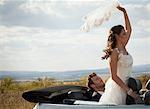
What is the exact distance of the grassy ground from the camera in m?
5.79

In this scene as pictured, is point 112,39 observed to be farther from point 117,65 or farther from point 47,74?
point 47,74

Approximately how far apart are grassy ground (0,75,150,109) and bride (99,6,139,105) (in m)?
Answer: 2.63

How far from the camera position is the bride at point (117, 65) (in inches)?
123

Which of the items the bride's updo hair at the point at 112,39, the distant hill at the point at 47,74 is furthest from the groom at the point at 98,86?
the distant hill at the point at 47,74

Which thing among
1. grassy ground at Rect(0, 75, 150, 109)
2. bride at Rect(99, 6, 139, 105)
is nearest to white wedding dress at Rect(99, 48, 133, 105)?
bride at Rect(99, 6, 139, 105)

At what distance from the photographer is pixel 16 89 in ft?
20.2

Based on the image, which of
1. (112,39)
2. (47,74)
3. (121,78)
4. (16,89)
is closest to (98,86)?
(121,78)

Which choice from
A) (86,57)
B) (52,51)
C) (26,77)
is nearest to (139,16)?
(86,57)

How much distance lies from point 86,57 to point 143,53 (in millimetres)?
793

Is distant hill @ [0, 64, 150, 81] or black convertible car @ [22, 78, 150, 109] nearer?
black convertible car @ [22, 78, 150, 109]

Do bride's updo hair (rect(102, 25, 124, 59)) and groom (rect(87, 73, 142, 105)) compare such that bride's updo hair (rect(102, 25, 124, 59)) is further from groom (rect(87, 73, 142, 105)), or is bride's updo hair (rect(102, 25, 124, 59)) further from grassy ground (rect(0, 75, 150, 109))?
grassy ground (rect(0, 75, 150, 109))

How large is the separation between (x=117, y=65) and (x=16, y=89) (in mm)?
3210

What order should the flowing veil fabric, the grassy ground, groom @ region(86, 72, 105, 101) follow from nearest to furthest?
the flowing veil fabric → groom @ region(86, 72, 105, 101) → the grassy ground

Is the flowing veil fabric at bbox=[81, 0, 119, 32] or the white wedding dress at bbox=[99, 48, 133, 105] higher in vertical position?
the flowing veil fabric at bbox=[81, 0, 119, 32]
